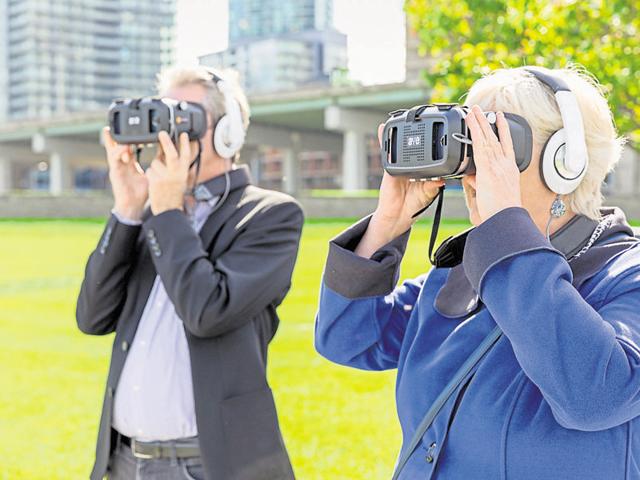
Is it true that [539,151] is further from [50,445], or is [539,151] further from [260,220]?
[50,445]

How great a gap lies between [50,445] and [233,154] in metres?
3.23

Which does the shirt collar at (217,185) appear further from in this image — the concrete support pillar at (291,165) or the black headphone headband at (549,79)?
the concrete support pillar at (291,165)

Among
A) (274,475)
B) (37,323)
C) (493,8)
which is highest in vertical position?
(493,8)

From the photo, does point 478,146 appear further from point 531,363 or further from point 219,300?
point 219,300

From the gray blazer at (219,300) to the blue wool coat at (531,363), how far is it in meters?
0.78

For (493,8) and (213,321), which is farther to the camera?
(493,8)

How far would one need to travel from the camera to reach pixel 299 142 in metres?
55.9

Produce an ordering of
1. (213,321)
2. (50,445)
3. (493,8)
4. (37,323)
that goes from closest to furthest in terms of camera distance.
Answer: (213,321) → (50,445) → (37,323) → (493,8)

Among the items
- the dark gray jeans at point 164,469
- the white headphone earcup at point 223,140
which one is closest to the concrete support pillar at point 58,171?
the white headphone earcup at point 223,140

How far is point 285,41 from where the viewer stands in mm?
142250

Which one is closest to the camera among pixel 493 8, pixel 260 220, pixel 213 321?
pixel 213 321

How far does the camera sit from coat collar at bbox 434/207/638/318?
1.61 metres

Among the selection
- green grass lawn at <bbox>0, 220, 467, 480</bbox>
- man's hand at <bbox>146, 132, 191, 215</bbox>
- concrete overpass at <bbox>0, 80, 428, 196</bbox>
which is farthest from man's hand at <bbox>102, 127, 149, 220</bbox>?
concrete overpass at <bbox>0, 80, 428, 196</bbox>

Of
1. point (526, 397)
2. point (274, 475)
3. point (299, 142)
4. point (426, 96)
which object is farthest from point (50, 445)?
point (299, 142)
